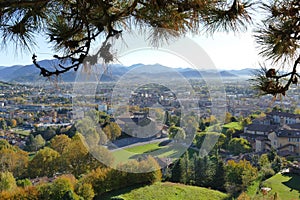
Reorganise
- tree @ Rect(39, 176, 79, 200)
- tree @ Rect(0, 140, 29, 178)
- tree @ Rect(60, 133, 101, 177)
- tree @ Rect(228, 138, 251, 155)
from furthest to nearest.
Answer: tree @ Rect(228, 138, 251, 155), tree @ Rect(60, 133, 101, 177), tree @ Rect(0, 140, 29, 178), tree @ Rect(39, 176, 79, 200)

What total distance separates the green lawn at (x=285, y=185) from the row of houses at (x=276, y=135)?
5.98 feet

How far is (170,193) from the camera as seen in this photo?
31.6 feet

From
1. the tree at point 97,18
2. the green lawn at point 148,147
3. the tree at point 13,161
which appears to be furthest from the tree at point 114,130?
the tree at point 13,161

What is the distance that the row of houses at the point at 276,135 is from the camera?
39.3 ft

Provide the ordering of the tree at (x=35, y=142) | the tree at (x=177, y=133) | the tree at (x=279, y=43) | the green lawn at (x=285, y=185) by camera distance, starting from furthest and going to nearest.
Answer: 1. the tree at (x=35, y=142)
2. the green lawn at (x=285, y=185)
3. the tree at (x=177, y=133)
4. the tree at (x=279, y=43)

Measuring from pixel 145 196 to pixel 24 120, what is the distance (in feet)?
17.3

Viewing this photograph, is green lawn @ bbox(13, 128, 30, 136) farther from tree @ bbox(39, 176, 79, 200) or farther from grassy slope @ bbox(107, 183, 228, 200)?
grassy slope @ bbox(107, 183, 228, 200)

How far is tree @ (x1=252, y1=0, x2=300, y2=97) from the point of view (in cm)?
92

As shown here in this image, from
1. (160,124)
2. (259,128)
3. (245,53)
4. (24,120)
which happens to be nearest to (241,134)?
(259,128)

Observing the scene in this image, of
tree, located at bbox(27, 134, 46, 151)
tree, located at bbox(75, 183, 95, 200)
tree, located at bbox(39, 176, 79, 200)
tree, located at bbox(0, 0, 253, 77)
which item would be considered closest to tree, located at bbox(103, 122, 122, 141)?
tree, located at bbox(0, 0, 253, 77)

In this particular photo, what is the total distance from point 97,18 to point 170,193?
9113mm

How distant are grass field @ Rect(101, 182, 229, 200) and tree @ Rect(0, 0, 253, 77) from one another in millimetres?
8559

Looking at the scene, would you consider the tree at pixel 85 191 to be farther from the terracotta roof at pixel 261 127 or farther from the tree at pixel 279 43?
the tree at pixel 279 43

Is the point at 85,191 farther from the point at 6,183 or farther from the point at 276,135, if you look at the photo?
the point at 276,135
